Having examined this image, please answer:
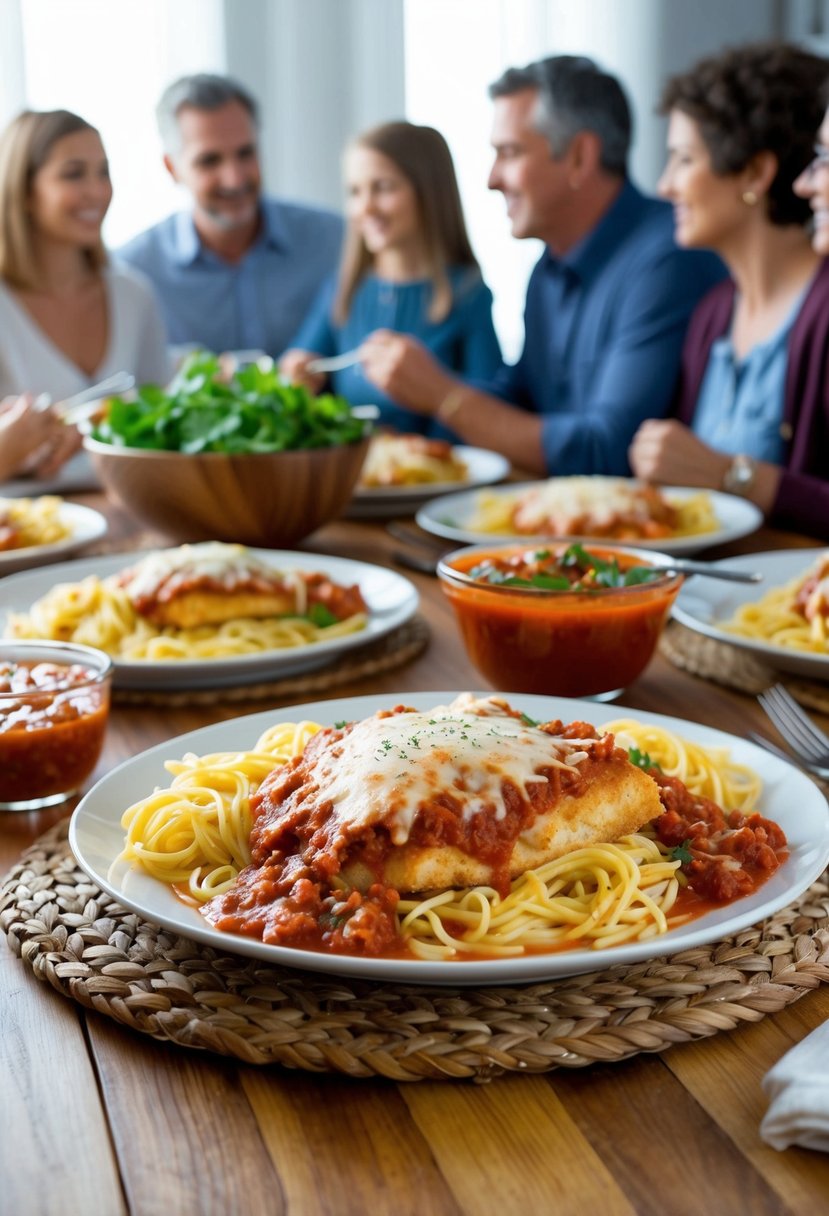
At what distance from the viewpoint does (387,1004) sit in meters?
1.17

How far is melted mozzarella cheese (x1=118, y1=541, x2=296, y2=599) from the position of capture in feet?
7.32

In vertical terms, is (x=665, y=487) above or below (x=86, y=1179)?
below

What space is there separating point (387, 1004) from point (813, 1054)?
36 centimetres

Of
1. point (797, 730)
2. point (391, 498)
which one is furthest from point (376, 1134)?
point (391, 498)

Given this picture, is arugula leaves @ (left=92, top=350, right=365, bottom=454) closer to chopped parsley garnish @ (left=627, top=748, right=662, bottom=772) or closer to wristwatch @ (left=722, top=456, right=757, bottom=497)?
wristwatch @ (left=722, top=456, right=757, bottom=497)

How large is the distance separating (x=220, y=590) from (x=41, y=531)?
0.85m

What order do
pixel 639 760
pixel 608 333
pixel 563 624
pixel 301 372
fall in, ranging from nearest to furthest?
pixel 639 760
pixel 563 624
pixel 301 372
pixel 608 333

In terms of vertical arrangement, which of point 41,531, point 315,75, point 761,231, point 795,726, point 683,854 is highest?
point 315,75

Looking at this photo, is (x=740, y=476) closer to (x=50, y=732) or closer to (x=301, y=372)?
(x=301, y=372)

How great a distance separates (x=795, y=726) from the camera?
70.3 inches

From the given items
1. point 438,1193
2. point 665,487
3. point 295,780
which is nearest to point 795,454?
point 665,487

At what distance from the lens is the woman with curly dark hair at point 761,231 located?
403cm

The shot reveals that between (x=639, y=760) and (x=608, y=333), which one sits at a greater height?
(x=639, y=760)

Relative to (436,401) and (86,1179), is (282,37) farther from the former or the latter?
(86,1179)
